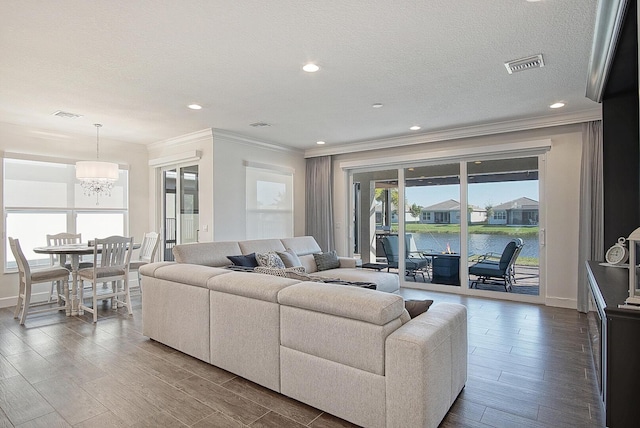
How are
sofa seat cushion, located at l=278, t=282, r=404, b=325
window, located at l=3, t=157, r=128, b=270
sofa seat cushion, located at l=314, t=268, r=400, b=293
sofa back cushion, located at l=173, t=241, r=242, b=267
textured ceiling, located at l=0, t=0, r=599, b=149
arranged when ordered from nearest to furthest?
1. sofa seat cushion, located at l=278, t=282, r=404, b=325
2. textured ceiling, located at l=0, t=0, r=599, b=149
3. sofa back cushion, located at l=173, t=241, r=242, b=267
4. sofa seat cushion, located at l=314, t=268, r=400, b=293
5. window, located at l=3, t=157, r=128, b=270

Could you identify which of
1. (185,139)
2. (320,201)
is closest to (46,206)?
(185,139)

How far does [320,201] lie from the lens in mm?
7156

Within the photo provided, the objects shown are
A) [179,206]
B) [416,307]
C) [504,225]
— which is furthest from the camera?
[179,206]

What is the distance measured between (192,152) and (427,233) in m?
4.19

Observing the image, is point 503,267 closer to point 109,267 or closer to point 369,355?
point 369,355

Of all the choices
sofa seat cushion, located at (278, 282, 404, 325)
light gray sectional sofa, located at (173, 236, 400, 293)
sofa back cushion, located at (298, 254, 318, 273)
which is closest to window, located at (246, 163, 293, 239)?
light gray sectional sofa, located at (173, 236, 400, 293)

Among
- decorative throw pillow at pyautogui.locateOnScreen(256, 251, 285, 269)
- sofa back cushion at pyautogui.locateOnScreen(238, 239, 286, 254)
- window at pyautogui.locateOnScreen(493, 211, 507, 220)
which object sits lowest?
decorative throw pillow at pyautogui.locateOnScreen(256, 251, 285, 269)

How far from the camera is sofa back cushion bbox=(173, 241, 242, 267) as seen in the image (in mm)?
3824

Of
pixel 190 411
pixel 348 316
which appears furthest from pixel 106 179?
pixel 348 316

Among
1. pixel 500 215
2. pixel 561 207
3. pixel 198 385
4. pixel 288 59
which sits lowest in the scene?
pixel 198 385

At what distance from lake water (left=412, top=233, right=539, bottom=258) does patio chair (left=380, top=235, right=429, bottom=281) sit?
255mm

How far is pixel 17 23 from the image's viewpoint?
242 cm

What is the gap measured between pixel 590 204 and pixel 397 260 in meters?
3.03

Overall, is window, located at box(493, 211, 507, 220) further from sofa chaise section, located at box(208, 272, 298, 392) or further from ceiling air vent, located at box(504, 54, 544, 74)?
sofa chaise section, located at box(208, 272, 298, 392)
